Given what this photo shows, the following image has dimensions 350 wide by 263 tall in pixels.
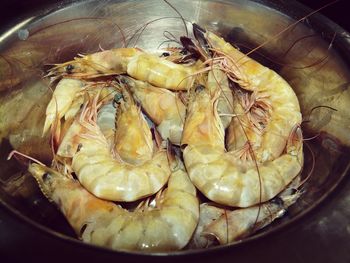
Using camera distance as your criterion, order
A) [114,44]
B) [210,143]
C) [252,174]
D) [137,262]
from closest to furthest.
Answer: [137,262]
[252,174]
[210,143]
[114,44]

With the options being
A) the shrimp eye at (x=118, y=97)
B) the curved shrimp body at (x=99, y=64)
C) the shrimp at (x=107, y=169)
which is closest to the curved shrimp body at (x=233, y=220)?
the shrimp at (x=107, y=169)

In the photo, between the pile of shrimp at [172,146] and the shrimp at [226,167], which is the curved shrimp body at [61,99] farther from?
the shrimp at [226,167]

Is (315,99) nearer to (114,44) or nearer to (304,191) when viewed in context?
(304,191)

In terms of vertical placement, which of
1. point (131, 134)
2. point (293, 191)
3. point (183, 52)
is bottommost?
point (293, 191)

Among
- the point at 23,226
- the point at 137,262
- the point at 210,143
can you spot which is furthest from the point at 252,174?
the point at 23,226

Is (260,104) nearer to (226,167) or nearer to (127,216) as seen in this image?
(226,167)

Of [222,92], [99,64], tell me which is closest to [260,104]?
[222,92]
